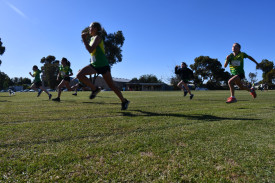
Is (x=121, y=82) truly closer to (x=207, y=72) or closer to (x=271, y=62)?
(x=207, y=72)

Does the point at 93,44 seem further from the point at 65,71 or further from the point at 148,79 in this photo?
the point at 148,79

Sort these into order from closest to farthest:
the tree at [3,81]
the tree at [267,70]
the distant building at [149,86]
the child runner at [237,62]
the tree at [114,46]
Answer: the child runner at [237,62] → the tree at [114,46] → the tree at [267,70] → the tree at [3,81] → the distant building at [149,86]

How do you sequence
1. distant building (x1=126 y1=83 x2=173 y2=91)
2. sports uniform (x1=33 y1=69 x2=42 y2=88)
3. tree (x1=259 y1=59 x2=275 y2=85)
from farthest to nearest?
distant building (x1=126 y1=83 x2=173 y2=91)
tree (x1=259 y1=59 x2=275 y2=85)
sports uniform (x1=33 y1=69 x2=42 y2=88)

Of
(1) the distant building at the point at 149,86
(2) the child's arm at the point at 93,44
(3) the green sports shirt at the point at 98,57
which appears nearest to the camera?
(2) the child's arm at the point at 93,44

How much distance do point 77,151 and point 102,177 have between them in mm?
574

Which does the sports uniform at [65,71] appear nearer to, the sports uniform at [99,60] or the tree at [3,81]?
the sports uniform at [99,60]

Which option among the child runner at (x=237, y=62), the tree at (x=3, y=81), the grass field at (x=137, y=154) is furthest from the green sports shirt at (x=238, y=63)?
the tree at (x=3, y=81)

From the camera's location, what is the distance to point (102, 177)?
1.31 meters

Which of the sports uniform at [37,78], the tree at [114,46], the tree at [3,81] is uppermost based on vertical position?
the tree at [114,46]

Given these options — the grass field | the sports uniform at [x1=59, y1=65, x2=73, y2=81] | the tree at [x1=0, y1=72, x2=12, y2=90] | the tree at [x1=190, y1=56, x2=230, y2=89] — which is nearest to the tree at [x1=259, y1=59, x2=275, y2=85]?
the tree at [x1=190, y1=56, x2=230, y2=89]

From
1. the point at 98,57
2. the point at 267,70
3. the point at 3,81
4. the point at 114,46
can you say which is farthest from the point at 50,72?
the point at 267,70

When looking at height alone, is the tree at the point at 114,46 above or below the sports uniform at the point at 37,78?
above

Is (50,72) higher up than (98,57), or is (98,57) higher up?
(50,72)

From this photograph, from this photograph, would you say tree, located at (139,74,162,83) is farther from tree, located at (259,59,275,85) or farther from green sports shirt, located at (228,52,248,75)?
green sports shirt, located at (228,52,248,75)
